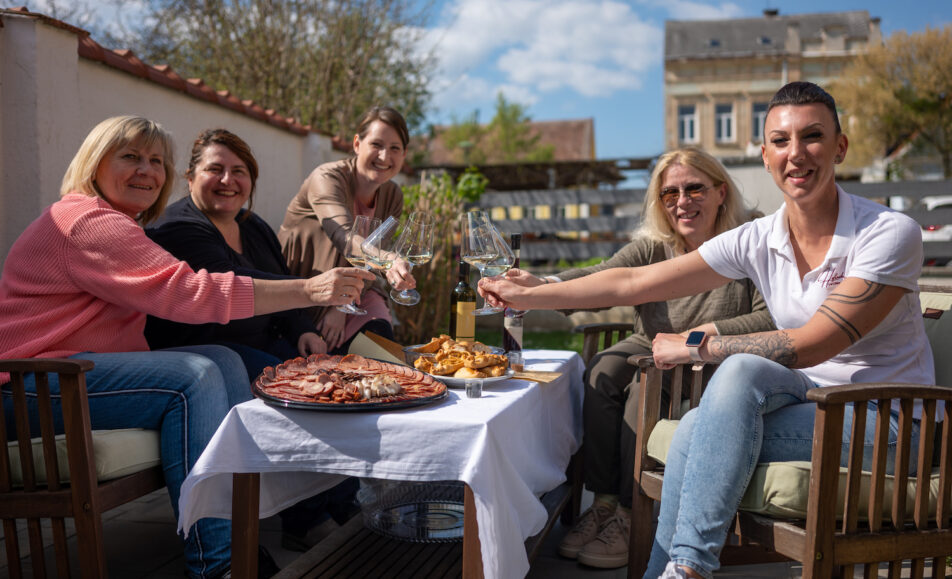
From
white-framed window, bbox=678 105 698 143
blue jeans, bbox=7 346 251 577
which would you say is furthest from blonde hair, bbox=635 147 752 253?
white-framed window, bbox=678 105 698 143

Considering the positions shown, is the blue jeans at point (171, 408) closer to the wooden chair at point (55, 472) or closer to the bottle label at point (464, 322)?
the wooden chair at point (55, 472)

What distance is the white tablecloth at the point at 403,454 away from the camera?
198 centimetres

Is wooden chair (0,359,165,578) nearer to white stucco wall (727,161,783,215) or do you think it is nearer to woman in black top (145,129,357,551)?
woman in black top (145,129,357,551)

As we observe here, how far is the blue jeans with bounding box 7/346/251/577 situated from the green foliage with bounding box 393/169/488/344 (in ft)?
18.1

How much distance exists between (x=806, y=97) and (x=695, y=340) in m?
0.86

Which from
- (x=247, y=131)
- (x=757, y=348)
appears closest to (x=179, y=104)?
(x=247, y=131)

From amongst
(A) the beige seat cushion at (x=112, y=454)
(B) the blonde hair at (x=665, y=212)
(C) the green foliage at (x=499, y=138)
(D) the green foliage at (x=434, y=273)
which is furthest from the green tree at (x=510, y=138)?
(A) the beige seat cushion at (x=112, y=454)

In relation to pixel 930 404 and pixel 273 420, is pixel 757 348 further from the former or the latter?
pixel 273 420

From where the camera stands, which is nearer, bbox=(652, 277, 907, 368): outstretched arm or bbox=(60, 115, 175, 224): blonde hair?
bbox=(652, 277, 907, 368): outstretched arm

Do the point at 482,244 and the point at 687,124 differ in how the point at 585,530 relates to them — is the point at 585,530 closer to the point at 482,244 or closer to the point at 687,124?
the point at 482,244

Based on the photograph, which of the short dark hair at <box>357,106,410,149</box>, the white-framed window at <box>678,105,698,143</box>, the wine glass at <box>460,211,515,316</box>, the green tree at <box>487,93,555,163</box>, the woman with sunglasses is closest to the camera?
the wine glass at <box>460,211,515,316</box>

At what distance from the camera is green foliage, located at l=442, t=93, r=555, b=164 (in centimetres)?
4472

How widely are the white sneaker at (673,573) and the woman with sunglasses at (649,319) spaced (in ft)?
3.19

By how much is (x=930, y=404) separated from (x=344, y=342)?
2687 mm
